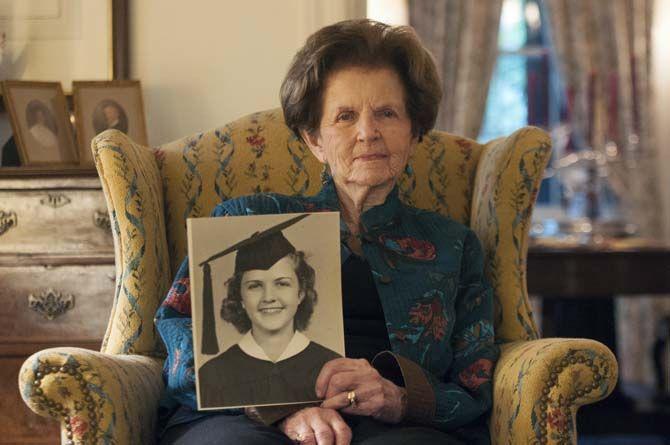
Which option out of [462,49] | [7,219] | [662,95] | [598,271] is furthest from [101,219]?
[662,95]

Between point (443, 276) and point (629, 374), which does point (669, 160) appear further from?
point (443, 276)

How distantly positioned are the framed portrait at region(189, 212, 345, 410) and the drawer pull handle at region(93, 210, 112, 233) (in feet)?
3.16

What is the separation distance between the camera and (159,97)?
8.82ft

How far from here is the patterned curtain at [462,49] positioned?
15.5 feet

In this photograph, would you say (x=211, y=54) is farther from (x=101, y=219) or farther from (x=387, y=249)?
(x=387, y=249)

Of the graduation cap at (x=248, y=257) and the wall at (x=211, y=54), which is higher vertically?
the wall at (x=211, y=54)

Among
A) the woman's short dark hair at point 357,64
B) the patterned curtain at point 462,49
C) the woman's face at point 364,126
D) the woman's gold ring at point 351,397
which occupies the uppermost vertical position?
the patterned curtain at point 462,49

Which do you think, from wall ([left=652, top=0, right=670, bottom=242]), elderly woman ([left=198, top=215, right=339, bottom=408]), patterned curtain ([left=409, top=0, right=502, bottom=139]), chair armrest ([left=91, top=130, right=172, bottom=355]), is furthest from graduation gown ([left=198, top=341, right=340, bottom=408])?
wall ([left=652, top=0, right=670, bottom=242])

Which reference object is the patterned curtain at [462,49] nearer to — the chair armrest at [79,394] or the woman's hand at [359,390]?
the woman's hand at [359,390]

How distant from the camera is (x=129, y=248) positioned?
1818 mm

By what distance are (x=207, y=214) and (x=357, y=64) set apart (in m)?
0.48

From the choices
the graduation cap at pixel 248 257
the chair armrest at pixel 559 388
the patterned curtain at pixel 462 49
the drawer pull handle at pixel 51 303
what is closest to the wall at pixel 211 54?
the drawer pull handle at pixel 51 303

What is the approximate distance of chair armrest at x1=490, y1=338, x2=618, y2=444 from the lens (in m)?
1.49

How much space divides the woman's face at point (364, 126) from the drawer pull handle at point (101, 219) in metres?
0.78
